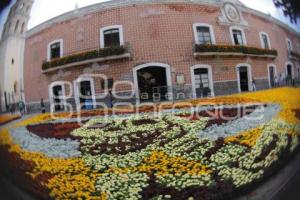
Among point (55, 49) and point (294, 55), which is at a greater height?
point (55, 49)

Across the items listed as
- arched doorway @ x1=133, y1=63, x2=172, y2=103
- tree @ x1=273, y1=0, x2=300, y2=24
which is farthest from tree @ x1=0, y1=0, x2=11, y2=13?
tree @ x1=273, y1=0, x2=300, y2=24

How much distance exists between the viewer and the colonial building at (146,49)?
103 inches

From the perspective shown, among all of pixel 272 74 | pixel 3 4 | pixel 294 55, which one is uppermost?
pixel 3 4

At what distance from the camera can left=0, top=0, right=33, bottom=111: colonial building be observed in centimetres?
296

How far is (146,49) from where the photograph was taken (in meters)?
2.63

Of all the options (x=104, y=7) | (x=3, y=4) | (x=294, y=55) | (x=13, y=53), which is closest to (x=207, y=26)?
(x=104, y=7)

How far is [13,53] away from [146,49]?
3.22 ft

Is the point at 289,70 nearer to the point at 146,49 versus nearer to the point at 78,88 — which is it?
the point at 146,49

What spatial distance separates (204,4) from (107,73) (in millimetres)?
700

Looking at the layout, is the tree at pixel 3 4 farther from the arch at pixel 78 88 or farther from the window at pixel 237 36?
the window at pixel 237 36

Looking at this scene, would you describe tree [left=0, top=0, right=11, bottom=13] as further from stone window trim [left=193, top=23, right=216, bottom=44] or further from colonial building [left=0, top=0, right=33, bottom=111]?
stone window trim [left=193, top=23, right=216, bottom=44]

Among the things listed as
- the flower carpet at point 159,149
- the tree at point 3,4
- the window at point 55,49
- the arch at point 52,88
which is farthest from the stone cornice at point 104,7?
the tree at point 3,4

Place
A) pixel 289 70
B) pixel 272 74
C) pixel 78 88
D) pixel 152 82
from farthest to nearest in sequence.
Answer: pixel 289 70 < pixel 272 74 < pixel 78 88 < pixel 152 82

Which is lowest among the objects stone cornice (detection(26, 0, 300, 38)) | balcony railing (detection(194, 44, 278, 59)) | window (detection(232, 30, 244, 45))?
balcony railing (detection(194, 44, 278, 59))
